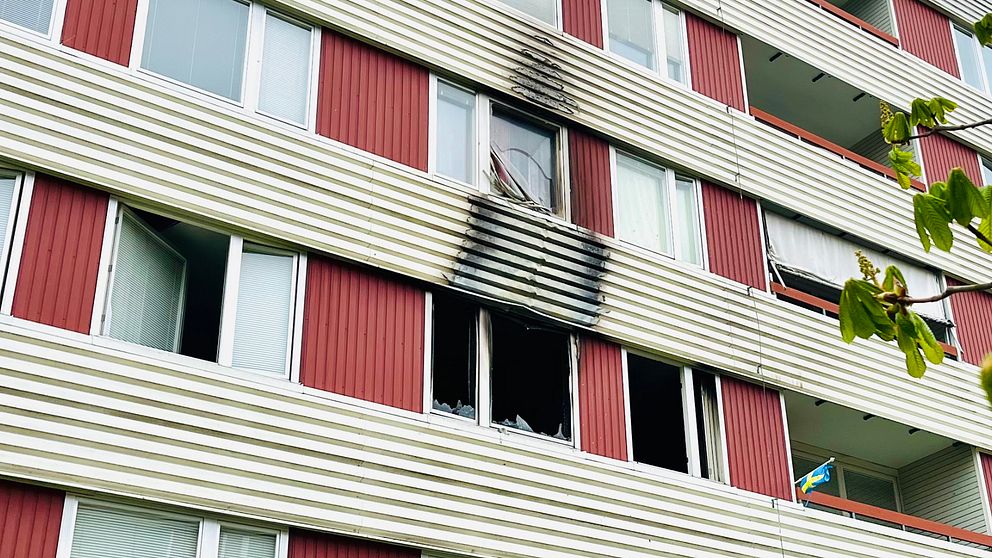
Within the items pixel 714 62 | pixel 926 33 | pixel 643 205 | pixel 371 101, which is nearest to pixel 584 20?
pixel 714 62

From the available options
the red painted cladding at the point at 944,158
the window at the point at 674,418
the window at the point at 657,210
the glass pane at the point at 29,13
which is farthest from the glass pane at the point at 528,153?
the red painted cladding at the point at 944,158

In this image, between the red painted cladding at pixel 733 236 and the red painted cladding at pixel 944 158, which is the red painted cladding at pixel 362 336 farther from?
the red painted cladding at pixel 944 158

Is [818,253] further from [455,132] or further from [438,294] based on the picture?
[438,294]

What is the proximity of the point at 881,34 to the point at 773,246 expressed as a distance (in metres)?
6.04

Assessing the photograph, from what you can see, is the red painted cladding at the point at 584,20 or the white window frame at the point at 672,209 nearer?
the white window frame at the point at 672,209

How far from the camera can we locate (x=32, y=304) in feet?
37.8

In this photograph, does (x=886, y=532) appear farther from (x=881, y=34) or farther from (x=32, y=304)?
(x=32, y=304)

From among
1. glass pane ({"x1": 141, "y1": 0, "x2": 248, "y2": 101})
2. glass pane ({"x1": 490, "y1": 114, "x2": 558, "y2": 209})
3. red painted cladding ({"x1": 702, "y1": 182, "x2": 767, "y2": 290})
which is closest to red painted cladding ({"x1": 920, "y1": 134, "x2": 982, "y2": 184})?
red painted cladding ({"x1": 702, "y1": 182, "x2": 767, "y2": 290})

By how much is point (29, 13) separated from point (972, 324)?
16352 mm

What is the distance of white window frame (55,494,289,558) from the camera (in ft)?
35.8

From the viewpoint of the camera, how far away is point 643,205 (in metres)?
17.3

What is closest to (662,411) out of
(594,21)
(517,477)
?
(517,477)

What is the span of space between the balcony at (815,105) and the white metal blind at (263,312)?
9.58 metres

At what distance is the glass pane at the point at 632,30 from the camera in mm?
18250
